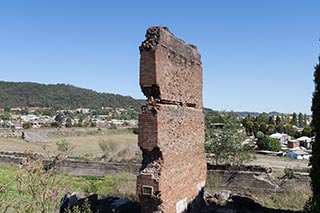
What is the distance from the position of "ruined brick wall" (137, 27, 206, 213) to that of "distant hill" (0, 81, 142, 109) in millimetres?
162117

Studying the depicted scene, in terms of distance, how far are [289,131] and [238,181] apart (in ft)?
184

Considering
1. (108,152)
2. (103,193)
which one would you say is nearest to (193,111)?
(103,193)

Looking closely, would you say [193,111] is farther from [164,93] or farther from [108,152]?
[108,152]

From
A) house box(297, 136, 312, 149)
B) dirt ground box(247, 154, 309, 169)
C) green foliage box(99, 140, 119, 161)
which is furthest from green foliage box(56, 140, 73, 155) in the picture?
house box(297, 136, 312, 149)

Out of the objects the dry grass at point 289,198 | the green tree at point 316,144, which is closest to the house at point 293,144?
the dry grass at point 289,198

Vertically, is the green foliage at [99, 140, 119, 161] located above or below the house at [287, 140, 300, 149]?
above

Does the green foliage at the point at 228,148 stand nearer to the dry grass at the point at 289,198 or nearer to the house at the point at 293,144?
the dry grass at the point at 289,198

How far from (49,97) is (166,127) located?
175114 mm

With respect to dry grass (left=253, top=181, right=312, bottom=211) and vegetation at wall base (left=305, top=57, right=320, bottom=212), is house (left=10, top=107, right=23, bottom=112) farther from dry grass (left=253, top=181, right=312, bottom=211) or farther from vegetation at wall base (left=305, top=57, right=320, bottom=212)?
vegetation at wall base (left=305, top=57, right=320, bottom=212)

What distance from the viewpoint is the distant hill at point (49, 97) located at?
168m

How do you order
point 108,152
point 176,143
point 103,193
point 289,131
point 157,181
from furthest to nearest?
point 289,131, point 108,152, point 103,193, point 176,143, point 157,181

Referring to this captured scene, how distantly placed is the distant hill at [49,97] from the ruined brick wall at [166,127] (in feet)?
532

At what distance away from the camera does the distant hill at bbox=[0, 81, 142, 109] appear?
16812cm

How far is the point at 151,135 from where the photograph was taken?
9016 millimetres
